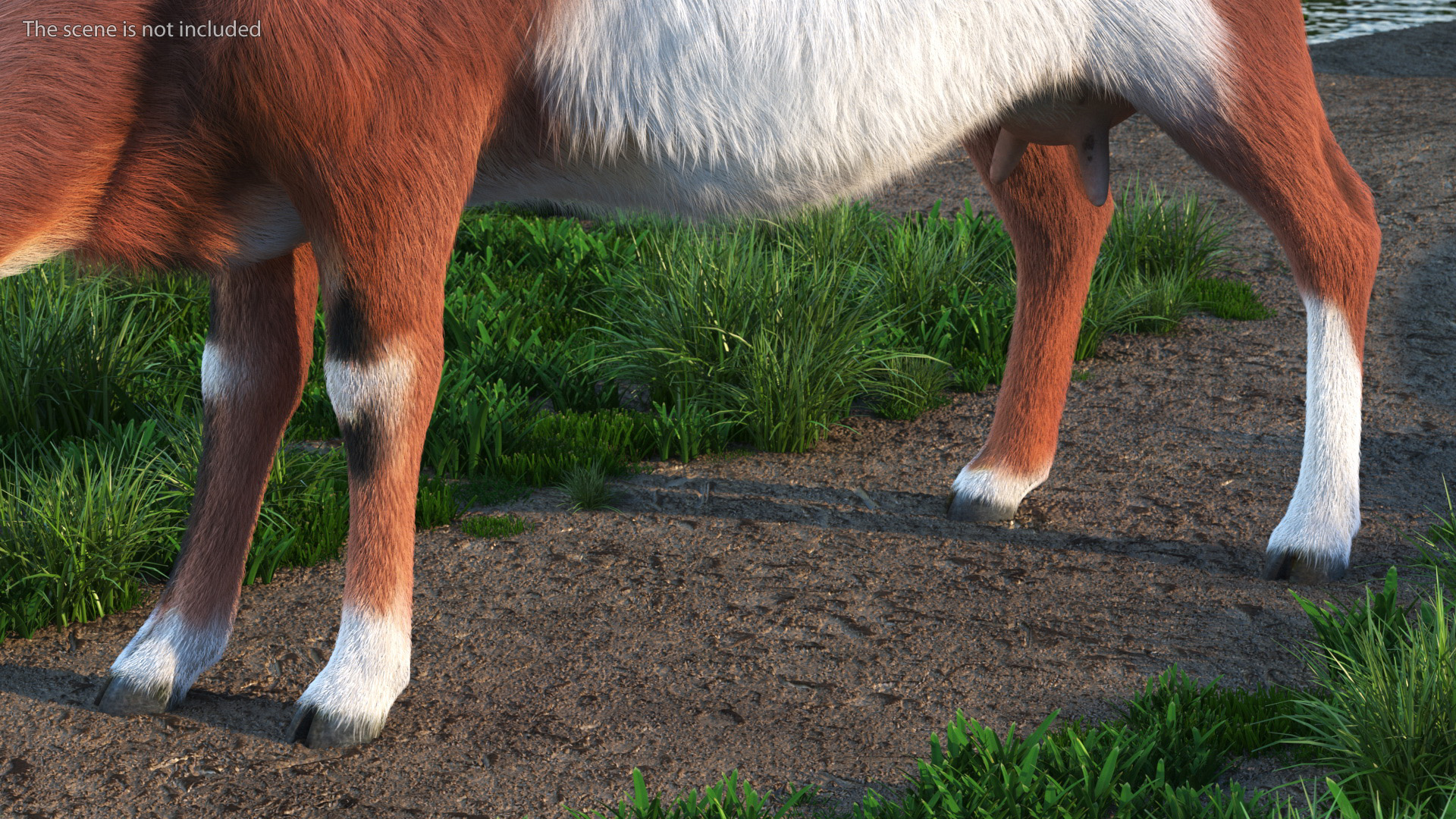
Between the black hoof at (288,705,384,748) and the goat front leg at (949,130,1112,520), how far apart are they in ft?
5.69

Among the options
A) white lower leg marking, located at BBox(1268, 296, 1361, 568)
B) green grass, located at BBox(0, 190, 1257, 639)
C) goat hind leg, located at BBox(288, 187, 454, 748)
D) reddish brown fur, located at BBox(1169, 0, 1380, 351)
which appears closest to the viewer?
goat hind leg, located at BBox(288, 187, 454, 748)

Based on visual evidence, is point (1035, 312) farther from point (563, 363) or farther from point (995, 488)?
point (563, 363)

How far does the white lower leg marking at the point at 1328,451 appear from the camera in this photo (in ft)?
9.77

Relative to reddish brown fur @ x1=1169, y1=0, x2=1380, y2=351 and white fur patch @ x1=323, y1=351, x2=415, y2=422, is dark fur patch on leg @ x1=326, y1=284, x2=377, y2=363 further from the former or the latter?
reddish brown fur @ x1=1169, y1=0, x2=1380, y2=351

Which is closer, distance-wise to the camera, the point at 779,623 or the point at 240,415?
the point at 240,415

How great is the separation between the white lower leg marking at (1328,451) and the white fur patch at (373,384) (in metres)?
2.11

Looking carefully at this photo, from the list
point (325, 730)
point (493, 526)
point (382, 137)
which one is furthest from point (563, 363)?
point (382, 137)

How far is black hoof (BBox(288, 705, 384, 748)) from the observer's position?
2.41m

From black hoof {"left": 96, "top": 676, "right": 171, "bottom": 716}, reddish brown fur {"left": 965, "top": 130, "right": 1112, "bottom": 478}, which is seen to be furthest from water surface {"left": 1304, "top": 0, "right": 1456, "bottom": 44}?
black hoof {"left": 96, "top": 676, "right": 171, "bottom": 716}

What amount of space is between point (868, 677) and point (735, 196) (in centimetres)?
107

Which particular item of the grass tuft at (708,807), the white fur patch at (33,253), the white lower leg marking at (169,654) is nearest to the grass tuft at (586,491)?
the white lower leg marking at (169,654)

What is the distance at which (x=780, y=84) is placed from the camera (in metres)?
2.32

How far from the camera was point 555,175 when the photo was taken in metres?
2.46

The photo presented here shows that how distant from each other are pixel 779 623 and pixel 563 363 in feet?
5.22
